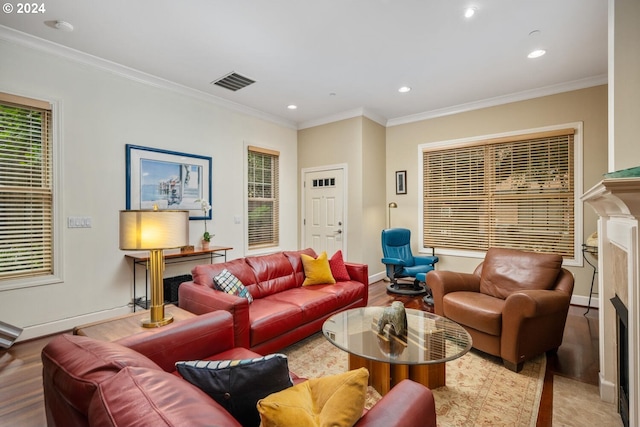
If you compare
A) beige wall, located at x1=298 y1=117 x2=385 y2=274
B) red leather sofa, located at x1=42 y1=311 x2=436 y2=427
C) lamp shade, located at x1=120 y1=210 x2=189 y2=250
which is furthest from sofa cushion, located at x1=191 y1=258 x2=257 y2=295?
beige wall, located at x1=298 y1=117 x2=385 y2=274

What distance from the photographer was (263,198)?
530cm

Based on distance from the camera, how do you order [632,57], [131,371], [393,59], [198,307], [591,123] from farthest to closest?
[591,123] < [393,59] < [198,307] < [632,57] < [131,371]

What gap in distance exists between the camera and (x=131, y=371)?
89 cm

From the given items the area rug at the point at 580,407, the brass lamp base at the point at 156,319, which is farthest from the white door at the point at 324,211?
the brass lamp base at the point at 156,319

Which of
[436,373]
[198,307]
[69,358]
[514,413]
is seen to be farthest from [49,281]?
[514,413]

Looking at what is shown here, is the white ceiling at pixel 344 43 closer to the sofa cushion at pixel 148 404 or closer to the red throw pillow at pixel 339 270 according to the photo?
the red throw pillow at pixel 339 270

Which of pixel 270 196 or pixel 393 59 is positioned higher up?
pixel 393 59

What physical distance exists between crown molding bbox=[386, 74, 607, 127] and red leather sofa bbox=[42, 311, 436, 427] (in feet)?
15.5

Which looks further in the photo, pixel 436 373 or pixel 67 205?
pixel 67 205

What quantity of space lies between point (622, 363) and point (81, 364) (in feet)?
9.34

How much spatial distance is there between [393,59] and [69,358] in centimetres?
369

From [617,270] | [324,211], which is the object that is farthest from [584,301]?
[324,211]

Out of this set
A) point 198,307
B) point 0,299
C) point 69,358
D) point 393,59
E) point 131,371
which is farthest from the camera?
point 393,59

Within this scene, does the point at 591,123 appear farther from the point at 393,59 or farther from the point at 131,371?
the point at 131,371
